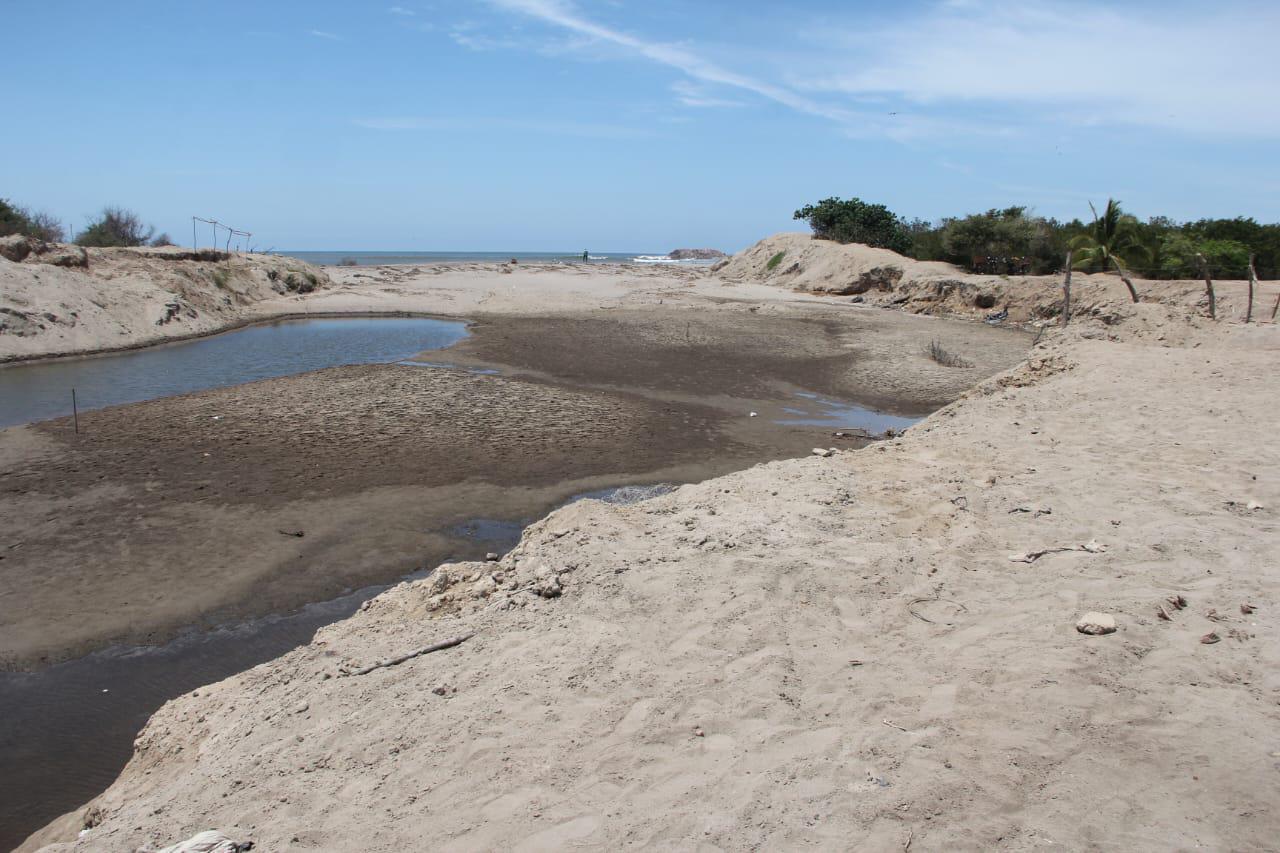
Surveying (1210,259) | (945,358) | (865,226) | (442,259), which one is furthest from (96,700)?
(442,259)

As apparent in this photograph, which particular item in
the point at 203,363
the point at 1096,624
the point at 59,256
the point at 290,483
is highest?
the point at 59,256

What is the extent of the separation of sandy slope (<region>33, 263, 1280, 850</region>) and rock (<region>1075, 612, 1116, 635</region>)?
0.06 metres

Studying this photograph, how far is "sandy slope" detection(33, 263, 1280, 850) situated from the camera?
2.76 m

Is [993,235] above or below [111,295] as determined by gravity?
above

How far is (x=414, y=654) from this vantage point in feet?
14.0

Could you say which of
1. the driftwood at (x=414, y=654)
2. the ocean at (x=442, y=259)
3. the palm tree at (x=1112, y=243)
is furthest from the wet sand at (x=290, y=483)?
the ocean at (x=442, y=259)

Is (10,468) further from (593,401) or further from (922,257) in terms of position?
(922,257)

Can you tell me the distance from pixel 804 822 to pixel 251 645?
15.8 feet

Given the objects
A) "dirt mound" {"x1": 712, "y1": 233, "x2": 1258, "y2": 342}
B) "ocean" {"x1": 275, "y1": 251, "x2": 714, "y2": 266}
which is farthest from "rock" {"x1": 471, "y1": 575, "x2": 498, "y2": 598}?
"ocean" {"x1": 275, "y1": 251, "x2": 714, "y2": 266}

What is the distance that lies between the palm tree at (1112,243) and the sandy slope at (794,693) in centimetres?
2244

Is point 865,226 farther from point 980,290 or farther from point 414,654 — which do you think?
point 414,654

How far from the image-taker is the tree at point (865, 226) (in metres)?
42.6

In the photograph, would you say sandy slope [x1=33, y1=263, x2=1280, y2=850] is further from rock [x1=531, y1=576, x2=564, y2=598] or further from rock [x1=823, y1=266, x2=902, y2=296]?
rock [x1=823, y1=266, x2=902, y2=296]

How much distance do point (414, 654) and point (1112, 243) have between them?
93.9ft
